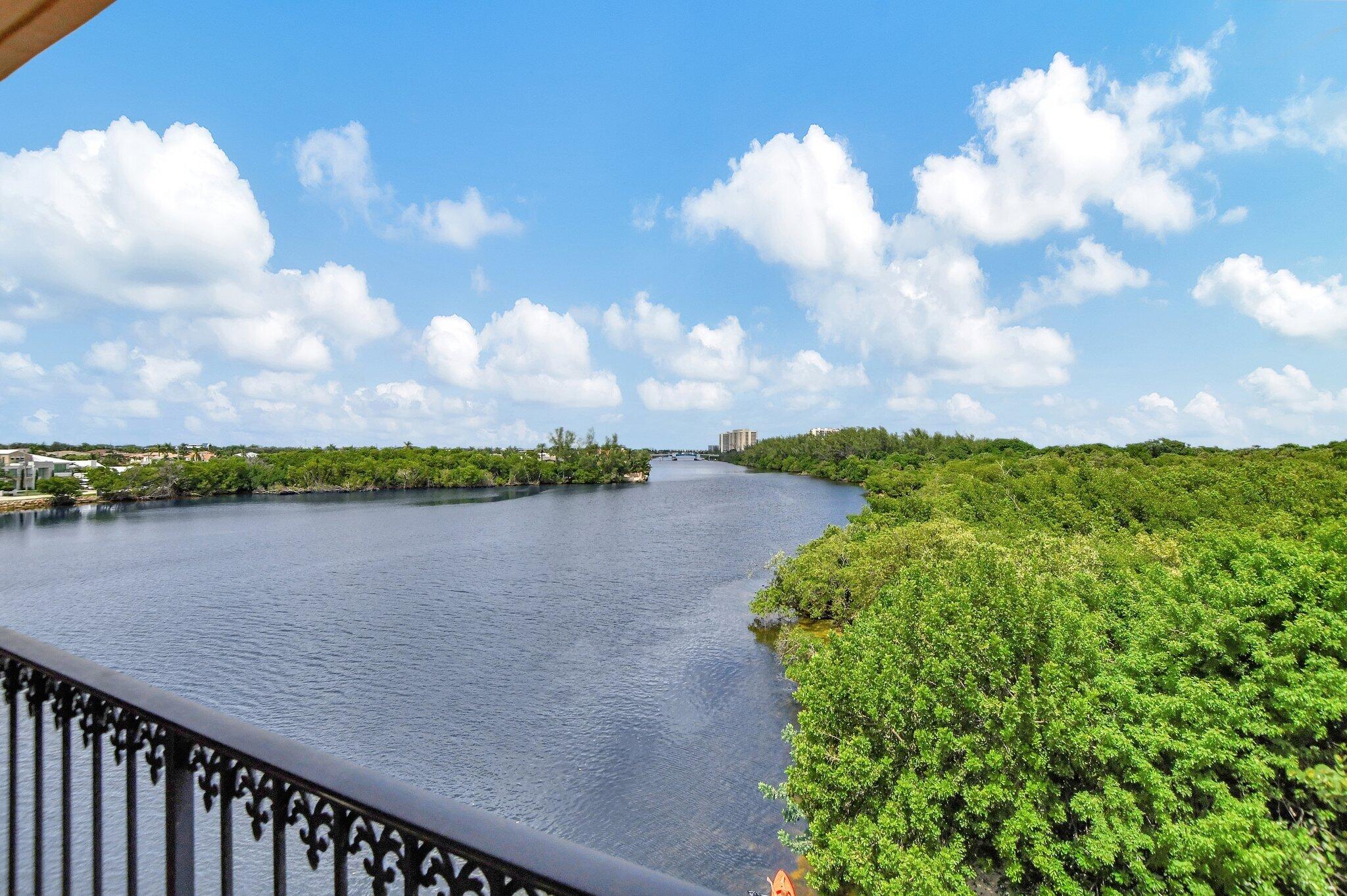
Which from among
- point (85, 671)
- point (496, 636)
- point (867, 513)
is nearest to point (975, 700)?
point (85, 671)

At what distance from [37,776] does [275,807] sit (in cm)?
143

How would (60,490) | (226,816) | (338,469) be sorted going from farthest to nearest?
(338,469)
(60,490)
(226,816)

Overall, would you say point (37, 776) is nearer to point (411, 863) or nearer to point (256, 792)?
point (256, 792)

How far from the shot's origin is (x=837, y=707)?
9672 mm

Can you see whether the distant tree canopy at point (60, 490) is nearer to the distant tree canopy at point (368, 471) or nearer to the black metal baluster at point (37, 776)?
the distant tree canopy at point (368, 471)

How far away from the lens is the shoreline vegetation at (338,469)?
204 feet

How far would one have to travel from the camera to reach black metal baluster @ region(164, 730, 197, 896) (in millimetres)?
1424

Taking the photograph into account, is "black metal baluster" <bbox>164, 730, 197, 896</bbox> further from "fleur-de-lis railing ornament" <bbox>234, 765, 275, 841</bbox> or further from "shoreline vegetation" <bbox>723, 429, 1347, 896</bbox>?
"shoreline vegetation" <bbox>723, 429, 1347, 896</bbox>

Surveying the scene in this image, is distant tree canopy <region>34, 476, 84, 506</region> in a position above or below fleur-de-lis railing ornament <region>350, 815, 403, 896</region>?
below

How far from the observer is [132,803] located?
5.70ft

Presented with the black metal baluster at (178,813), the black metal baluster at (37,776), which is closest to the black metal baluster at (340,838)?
the black metal baluster at (178,813)

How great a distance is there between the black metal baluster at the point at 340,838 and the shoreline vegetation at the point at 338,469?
2809 inches

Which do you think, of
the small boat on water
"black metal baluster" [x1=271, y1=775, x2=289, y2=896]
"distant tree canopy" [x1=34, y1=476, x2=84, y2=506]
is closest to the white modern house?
"distant tree canopy" [x1=34, y1=476, x2=84, y2=506]

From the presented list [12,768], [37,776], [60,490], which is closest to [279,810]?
[12,768]
